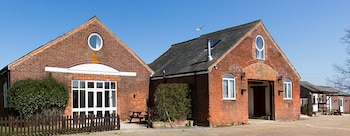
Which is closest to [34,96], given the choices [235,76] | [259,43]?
[235,76]

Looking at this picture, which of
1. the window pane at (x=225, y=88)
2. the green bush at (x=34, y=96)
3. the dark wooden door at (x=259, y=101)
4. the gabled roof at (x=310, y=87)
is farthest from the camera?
the gabled roof at (x=310, y=87)

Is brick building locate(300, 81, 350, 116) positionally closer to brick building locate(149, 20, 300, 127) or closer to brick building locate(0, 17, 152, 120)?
brick building locate(149, 20, 300, 127)

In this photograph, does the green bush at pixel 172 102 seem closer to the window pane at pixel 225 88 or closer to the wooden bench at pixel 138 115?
the window pane at pixel 225 88

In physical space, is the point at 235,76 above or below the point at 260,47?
below

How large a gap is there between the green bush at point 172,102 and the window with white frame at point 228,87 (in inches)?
94.3

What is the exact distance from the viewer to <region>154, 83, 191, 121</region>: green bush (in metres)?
21.6

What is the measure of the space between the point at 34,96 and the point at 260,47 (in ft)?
50.5

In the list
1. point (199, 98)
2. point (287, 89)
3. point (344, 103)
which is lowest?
point (344, 103)

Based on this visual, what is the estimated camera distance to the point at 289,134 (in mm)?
17719

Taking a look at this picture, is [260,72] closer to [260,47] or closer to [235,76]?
[260,47]

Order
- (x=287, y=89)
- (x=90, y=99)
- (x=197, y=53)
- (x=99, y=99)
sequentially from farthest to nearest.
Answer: (x=287, y=89) → (x=197, y=53) → (x=99, y=99) → (x=90, y=99)

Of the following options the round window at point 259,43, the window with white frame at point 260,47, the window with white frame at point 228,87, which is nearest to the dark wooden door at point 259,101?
the window with white frame at point 260,47

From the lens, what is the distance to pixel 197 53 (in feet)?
87.1

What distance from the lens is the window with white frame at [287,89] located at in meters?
27.7
